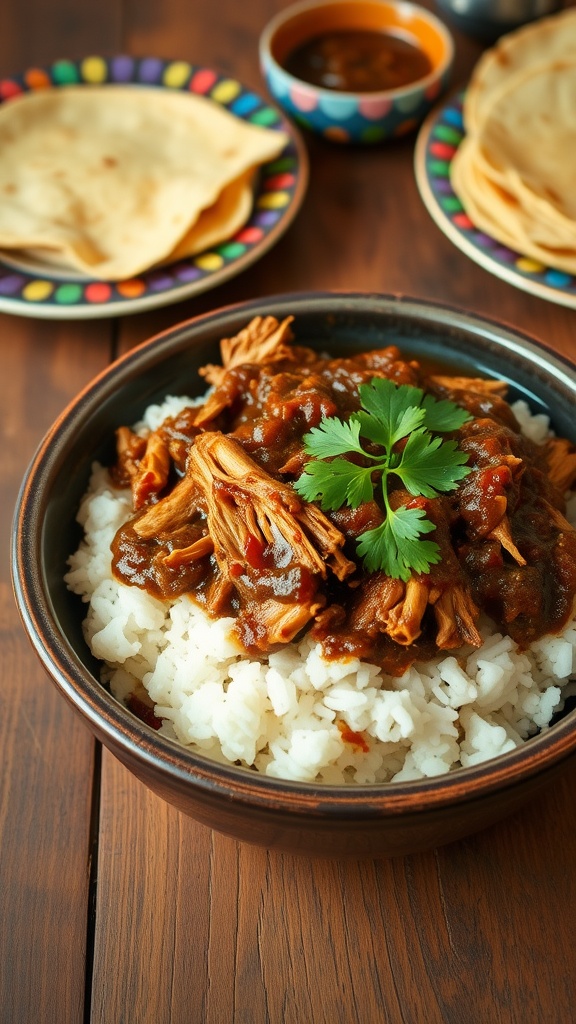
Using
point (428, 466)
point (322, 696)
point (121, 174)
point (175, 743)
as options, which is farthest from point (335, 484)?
point (121, 174)

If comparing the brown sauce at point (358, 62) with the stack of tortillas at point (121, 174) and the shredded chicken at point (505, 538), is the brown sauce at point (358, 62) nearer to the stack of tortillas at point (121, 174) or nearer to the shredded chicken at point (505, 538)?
the stack of tortillas at point (121, 174)

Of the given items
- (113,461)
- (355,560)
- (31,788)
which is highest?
(355,560)

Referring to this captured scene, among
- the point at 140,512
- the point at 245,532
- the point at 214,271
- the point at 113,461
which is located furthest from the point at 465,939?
the point at 214,271

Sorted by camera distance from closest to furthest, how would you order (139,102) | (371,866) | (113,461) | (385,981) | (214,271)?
(385,981) → (371,866) → (113,461) → (214,271) → (139,102)

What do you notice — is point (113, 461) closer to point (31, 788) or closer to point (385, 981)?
point (31, 788)

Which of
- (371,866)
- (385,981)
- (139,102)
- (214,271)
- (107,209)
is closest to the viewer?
(385,981)

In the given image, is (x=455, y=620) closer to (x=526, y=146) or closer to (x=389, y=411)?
(x=389, y=411)

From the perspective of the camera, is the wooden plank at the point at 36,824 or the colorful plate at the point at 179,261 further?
the colorful plate at the point at 179,261

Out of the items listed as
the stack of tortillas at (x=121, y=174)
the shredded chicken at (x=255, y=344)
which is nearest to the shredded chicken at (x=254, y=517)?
the shredded chicken at (x=255, y=344)
